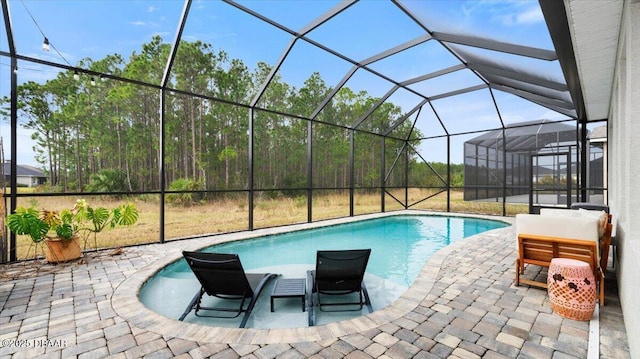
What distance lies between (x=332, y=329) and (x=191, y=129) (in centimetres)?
1167

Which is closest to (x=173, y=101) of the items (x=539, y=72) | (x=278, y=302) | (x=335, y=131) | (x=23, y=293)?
(x=335, y=131)

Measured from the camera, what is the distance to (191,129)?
12.1 metres

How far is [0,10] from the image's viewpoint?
401cm

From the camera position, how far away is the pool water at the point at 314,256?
3.25 metres

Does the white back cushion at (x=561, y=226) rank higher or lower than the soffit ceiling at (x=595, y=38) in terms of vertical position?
lower

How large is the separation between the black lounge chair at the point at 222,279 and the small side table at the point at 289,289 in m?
0.23

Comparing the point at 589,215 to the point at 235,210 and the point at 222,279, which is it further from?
the point at 235,210

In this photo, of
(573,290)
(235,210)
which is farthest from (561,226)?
(235,210)

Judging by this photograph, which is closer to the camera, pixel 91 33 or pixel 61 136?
pixel 61 136

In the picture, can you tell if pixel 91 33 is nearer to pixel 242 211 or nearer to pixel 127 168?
pixel 127 168

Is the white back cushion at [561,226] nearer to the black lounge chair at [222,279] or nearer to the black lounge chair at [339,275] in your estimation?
the black lounge chair at [339,275]

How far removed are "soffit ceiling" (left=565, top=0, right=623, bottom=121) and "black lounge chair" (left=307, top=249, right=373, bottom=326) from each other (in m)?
3.01

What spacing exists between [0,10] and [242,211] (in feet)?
28.2

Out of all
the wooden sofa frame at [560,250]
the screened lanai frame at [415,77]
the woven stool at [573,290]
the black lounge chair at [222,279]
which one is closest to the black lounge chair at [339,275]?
the black lounge chair at [222,279]
